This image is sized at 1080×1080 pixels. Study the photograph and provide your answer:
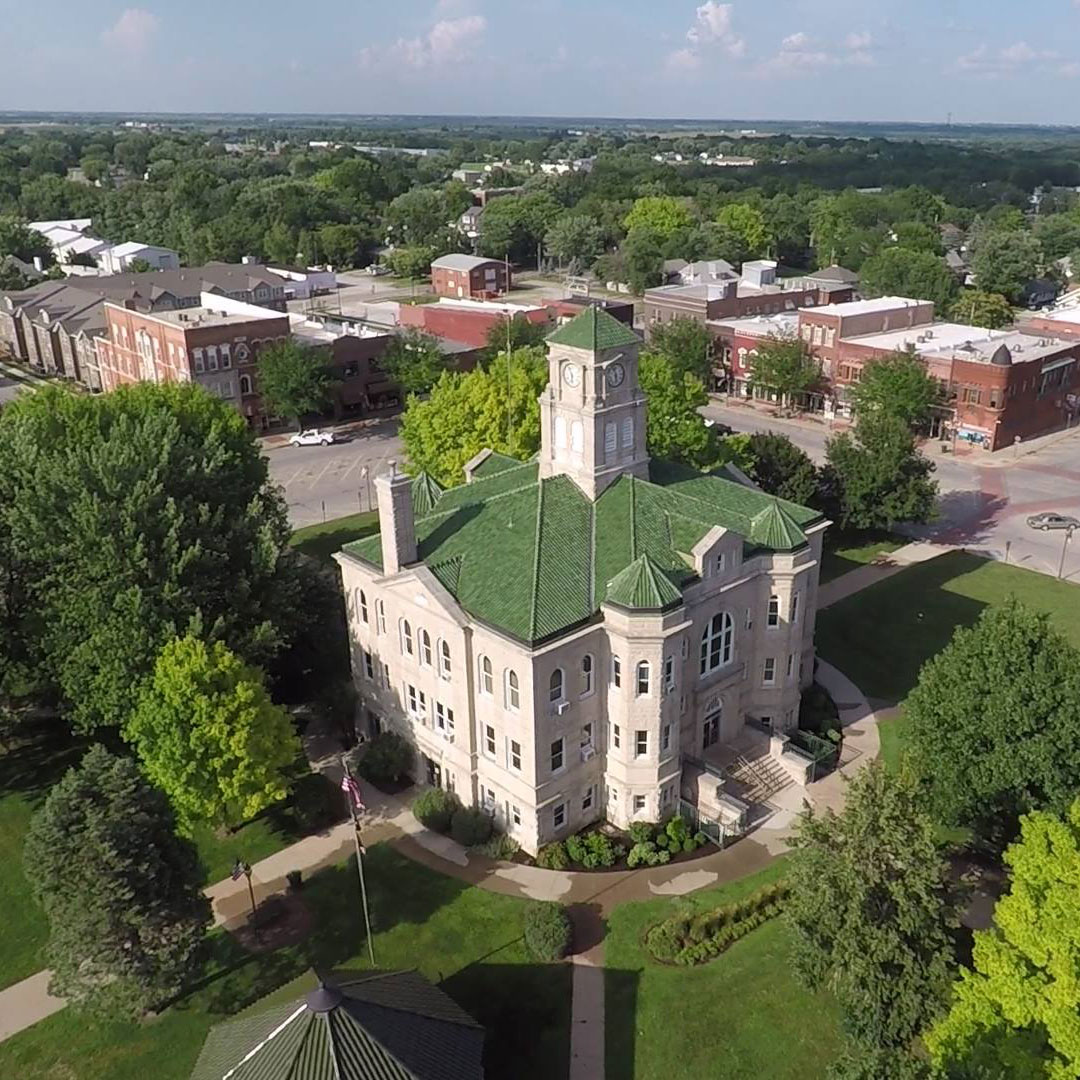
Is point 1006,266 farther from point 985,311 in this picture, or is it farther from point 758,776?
point 758,776

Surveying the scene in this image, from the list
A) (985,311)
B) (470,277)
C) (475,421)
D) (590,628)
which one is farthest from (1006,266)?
(590,628)

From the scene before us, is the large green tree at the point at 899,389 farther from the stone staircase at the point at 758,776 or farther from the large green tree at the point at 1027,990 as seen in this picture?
the large green tree at the point at 1027,990

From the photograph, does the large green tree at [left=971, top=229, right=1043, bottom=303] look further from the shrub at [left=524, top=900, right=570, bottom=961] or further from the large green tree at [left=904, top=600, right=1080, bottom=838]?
the shrub at [left=524, top=900, right=570, bottom=961]

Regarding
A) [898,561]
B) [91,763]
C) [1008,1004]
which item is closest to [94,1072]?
[91,763]

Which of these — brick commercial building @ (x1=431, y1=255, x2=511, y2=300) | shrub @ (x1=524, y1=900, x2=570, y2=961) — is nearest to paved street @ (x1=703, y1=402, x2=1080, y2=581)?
shrub @ (x1=524, y1=900, x2=570, y2=961)

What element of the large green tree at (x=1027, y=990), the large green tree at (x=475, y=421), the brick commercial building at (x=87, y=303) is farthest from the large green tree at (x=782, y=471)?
the brick commercial building at (x=87, y=303)

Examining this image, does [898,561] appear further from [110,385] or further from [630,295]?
[630,295]
